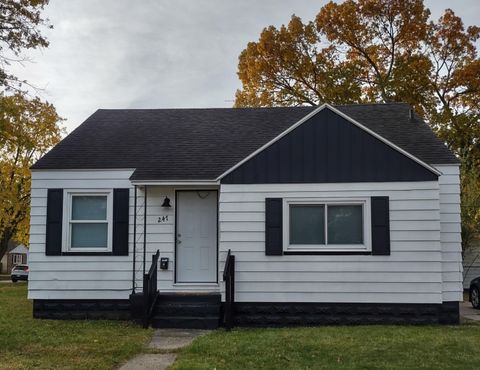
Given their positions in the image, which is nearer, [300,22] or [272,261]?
[272,261]

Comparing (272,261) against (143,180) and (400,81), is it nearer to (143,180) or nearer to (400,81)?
(143,180)

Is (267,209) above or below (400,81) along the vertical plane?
below

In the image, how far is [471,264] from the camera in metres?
19.9

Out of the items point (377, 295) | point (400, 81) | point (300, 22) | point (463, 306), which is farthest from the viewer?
point (300, 22)

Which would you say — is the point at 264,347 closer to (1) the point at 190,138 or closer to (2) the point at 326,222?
(2) the point at 326,222

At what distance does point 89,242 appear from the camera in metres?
11.4

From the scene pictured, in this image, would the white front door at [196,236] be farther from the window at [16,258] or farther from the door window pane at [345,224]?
the window at [16,258]

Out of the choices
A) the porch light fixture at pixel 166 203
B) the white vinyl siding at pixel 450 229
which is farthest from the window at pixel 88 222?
the white vinyl siding at pixel 450 229

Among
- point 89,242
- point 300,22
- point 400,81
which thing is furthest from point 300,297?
point 300,22

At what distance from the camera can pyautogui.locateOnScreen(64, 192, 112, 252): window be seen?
11359 mm

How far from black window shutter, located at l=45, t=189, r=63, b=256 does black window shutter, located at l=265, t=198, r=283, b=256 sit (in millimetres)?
4522

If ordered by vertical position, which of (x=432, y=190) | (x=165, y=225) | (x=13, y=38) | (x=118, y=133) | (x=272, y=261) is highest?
(x=13, y=38)

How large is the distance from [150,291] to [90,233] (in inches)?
86.1

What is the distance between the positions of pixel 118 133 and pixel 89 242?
2.99m
